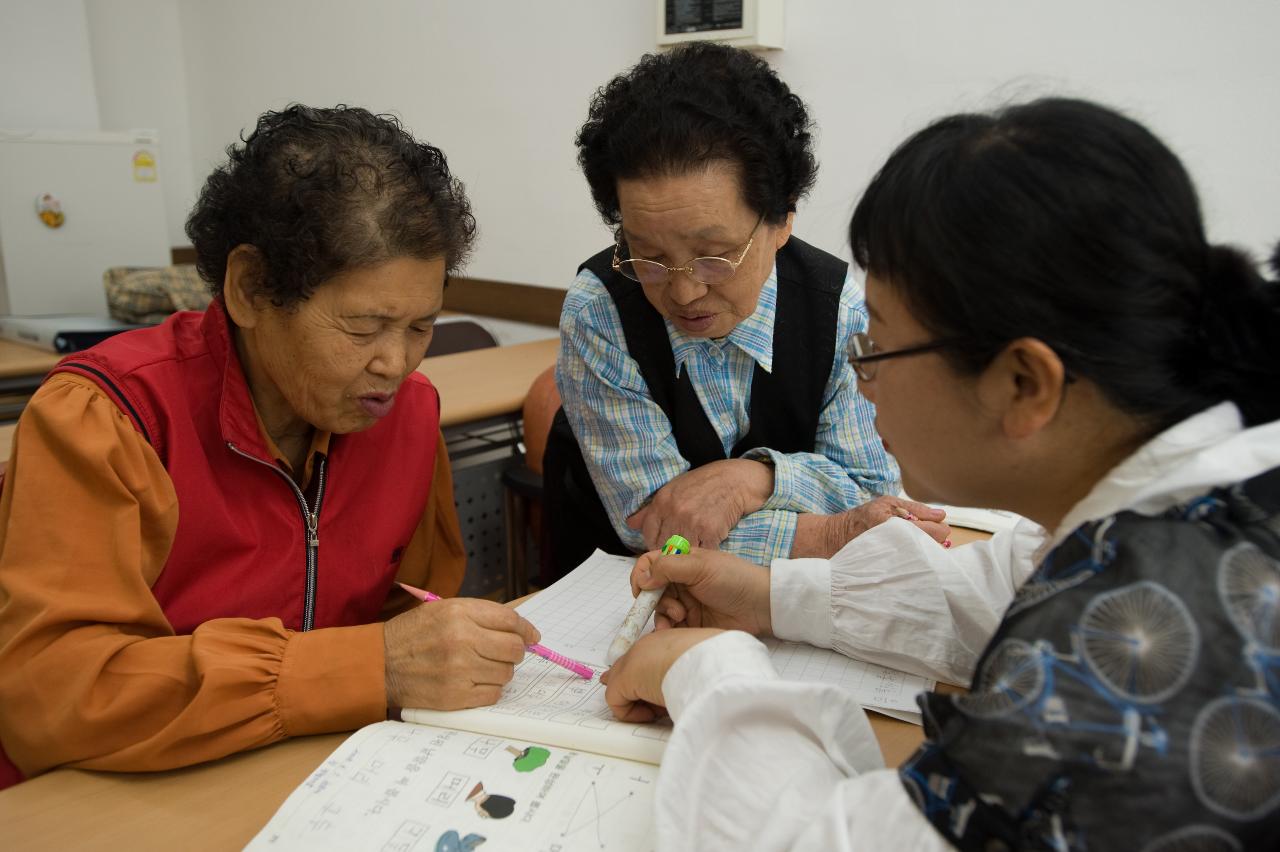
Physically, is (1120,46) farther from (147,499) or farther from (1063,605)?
(147,499)

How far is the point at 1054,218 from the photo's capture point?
67 cm

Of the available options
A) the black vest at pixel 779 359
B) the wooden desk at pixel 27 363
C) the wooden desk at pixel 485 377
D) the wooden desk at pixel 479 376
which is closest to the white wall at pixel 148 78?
the wooden desk at pixel 27 363

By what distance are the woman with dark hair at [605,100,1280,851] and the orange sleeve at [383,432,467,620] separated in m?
0.69

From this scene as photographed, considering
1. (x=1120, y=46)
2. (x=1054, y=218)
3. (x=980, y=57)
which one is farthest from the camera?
(x=980, y=57)

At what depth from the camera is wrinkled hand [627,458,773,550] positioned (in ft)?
4.70

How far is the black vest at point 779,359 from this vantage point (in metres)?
1.58

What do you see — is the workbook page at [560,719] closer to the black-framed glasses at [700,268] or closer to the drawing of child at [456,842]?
the drawing of child at [456,842]

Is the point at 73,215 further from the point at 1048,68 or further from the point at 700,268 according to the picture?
the point at 1048,68

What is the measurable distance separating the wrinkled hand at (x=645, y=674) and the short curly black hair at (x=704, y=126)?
732 mm

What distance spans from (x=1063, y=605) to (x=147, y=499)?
980 millimetres

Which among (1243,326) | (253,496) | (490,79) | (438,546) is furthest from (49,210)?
(1243,326)

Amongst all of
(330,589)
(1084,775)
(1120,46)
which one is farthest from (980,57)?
(1084,775)

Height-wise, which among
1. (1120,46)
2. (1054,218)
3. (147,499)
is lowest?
(147,499)

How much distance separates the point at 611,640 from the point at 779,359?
2.03ft
